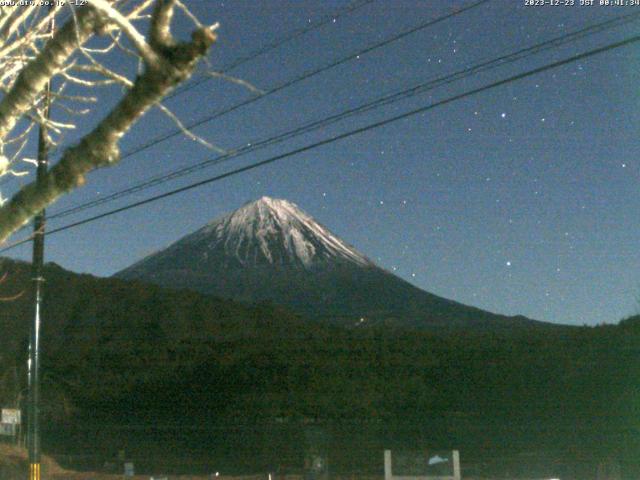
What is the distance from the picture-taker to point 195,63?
306 cm

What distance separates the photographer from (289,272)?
9425 centimetres

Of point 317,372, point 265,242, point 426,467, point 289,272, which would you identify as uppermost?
point 265,242

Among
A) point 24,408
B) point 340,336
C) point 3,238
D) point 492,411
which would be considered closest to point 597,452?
point 492,411

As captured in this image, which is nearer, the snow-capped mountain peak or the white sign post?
the white sign post

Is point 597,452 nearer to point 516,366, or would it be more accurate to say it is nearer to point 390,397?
point 516,366

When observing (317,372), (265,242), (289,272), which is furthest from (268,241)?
(317,372)

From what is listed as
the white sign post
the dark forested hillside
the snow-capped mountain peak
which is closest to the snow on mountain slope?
the snow-capped mountain peak

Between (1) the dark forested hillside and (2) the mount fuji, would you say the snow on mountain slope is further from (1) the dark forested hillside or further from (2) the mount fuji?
(1) the dark forested hillside

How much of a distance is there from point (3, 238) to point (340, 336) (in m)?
33.0

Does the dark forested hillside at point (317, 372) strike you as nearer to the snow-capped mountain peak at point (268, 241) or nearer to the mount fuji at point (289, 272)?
the mount fuji at point (289, 272)

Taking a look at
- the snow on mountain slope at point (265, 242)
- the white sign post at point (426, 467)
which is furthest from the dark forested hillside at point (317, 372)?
the snow on mountain slope at point (265, 242)

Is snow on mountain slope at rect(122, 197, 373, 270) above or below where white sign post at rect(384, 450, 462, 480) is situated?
above

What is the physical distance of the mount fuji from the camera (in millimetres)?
70713

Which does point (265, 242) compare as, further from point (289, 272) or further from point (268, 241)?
point (289, 272)
